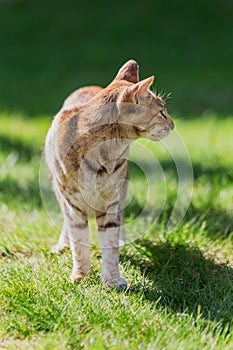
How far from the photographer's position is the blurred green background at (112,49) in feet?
26.3

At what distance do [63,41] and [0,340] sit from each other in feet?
Answer: 27.8

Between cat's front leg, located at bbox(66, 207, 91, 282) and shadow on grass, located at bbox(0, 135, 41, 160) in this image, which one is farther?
shadow on grass, located at bbox(0, 135, 41, 160)

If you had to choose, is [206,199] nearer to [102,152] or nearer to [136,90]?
[102,152]

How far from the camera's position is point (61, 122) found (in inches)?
133

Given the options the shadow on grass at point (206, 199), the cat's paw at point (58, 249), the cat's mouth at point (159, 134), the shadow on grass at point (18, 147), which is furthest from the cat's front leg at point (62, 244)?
the shadow on grass at point (18, 147)

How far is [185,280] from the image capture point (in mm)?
3264

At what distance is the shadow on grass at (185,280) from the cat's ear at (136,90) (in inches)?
37.4

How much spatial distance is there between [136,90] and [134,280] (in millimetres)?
1008

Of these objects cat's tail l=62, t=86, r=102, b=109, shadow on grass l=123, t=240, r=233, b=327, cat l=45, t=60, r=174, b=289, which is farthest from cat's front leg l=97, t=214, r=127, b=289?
cat's tail l=62, t=86, r=102, b=109

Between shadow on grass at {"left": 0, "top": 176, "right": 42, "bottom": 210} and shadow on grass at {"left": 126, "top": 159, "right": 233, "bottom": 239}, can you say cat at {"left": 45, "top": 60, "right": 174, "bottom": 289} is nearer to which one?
shadow on grass at {"left": 126, "top": 159, "right": 233, "bottom": 239}

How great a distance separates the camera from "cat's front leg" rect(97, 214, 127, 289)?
3.24m

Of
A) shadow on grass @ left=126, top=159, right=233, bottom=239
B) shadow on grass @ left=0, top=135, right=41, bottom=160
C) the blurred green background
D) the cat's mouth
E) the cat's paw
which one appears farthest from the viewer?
the blurred green background

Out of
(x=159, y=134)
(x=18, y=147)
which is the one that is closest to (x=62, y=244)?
(x=159, y=134)

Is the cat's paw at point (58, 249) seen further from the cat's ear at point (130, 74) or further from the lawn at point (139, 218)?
the cat's ear at point (130, 74)
